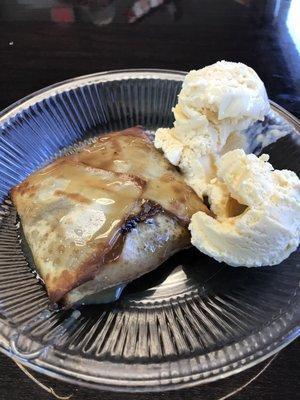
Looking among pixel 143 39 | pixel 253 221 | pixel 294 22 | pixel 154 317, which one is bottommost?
pixel 154 317

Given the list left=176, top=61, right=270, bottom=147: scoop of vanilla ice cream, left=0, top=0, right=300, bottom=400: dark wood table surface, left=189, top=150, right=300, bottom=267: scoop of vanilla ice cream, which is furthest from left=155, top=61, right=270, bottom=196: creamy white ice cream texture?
left=0, top=0, right=300, bottom=400: dark wood table surface

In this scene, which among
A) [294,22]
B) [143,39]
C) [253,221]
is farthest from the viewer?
[294,22]

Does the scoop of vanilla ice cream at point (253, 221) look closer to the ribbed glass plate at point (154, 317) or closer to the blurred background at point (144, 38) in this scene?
the ribbed glass plate at point (154, 317)

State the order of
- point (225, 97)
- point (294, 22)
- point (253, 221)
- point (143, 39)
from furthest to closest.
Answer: point (294, 22) < point (143, 39) < point (225, 97) < point (253, 221)

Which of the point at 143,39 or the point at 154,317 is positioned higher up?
the point at 143,39

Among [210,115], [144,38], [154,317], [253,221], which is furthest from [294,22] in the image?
[154,317]

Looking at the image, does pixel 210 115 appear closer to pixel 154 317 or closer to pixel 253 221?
pixel 253 221

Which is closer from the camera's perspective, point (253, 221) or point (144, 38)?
point (253, 221)
